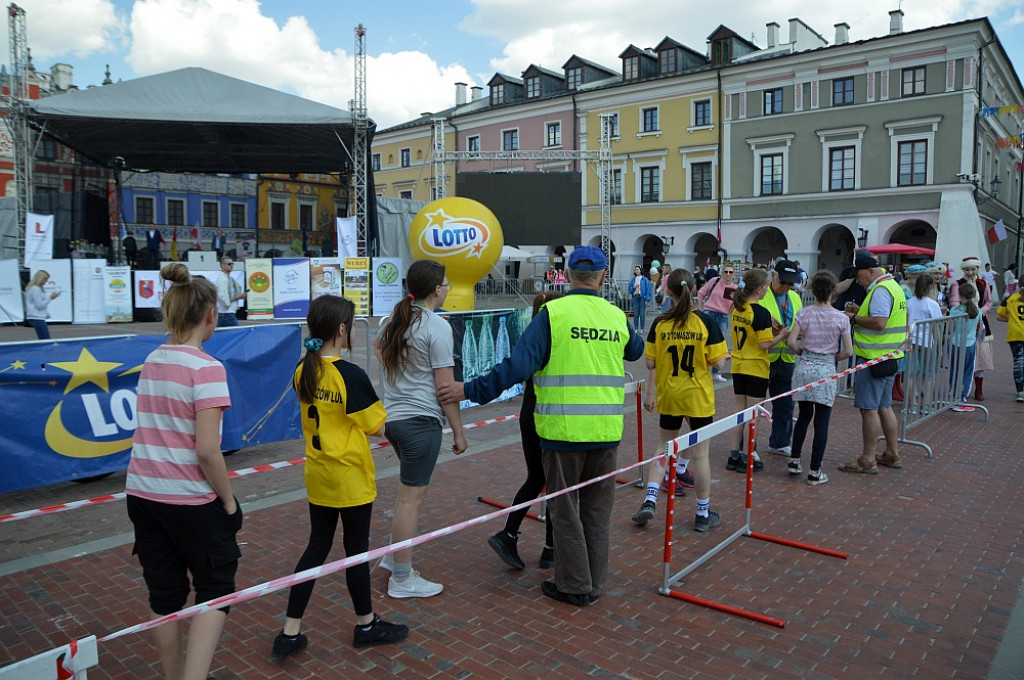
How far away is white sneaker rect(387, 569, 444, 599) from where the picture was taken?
427 centimetres

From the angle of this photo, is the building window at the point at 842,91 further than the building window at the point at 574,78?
No

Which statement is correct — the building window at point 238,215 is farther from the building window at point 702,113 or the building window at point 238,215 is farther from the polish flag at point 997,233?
the polish flag at point 997,233

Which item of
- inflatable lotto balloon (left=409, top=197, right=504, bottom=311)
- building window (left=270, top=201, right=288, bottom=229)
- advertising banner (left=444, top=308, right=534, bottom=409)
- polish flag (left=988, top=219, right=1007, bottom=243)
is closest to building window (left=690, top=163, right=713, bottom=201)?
polish flag (left=988, top=219, right=1007, bottom=243)

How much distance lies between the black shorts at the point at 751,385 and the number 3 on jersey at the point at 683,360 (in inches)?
64.8

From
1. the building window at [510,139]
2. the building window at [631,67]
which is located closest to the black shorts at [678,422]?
the building window at [631,67]

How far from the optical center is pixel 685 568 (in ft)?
15.0

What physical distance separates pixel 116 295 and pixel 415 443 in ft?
70.5

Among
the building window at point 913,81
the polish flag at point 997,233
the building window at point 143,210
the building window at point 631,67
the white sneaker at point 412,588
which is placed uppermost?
the building window at point 631,67

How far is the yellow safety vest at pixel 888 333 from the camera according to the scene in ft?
22.5

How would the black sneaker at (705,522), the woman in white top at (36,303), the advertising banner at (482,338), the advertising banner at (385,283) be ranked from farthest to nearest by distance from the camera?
the advertising banner at (385,283)
the woman in white top at (36,303)
the advertising banner at (482,338)
the black sneaker at (705,522)

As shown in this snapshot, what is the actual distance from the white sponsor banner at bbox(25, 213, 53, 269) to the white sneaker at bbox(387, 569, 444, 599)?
2017 centimetres

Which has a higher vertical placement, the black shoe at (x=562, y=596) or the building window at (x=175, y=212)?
the building window at (x=175, y=212)

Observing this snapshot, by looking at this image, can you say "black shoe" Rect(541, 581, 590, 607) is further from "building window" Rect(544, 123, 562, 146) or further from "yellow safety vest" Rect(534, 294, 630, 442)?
"building window" Rect(544, 123, 562, 146)

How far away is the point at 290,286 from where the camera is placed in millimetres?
23422
